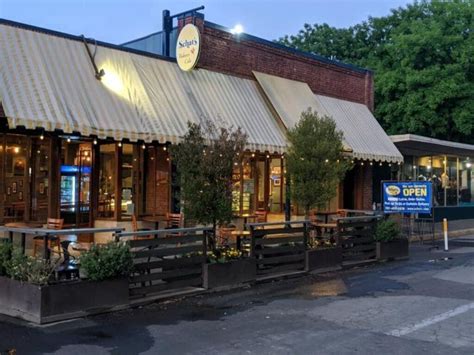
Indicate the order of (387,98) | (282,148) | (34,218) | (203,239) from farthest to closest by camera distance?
1. (387,98)
2. (282,148)
3. (34,218)
4. (203,239)

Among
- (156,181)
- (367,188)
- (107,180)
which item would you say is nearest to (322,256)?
(156,181)

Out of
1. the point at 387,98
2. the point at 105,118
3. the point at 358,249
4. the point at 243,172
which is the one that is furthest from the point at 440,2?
the point at 105,118

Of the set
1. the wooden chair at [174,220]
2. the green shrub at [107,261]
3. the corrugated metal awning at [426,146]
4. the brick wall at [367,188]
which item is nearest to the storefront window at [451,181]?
the corrugated metal awning at [426,146]

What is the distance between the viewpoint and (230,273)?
31.7 ft

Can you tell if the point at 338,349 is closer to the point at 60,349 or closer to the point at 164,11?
the point at 60,349

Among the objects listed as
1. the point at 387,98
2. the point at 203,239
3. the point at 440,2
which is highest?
the point at 440,2

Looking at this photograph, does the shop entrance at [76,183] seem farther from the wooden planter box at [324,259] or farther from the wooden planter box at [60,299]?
the wooden planter box at [324,259]

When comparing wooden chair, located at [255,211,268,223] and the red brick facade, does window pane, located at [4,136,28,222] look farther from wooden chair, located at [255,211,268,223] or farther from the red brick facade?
wooden chair, located at [255,211,268,223]

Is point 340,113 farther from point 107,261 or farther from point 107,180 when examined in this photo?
point 107,261

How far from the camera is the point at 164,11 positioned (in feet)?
53.1

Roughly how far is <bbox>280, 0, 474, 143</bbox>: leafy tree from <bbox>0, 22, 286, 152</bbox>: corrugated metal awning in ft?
46.2

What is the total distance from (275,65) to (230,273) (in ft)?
31.4

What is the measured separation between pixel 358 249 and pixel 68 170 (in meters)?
7.32

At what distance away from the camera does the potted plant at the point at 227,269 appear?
9320mm
